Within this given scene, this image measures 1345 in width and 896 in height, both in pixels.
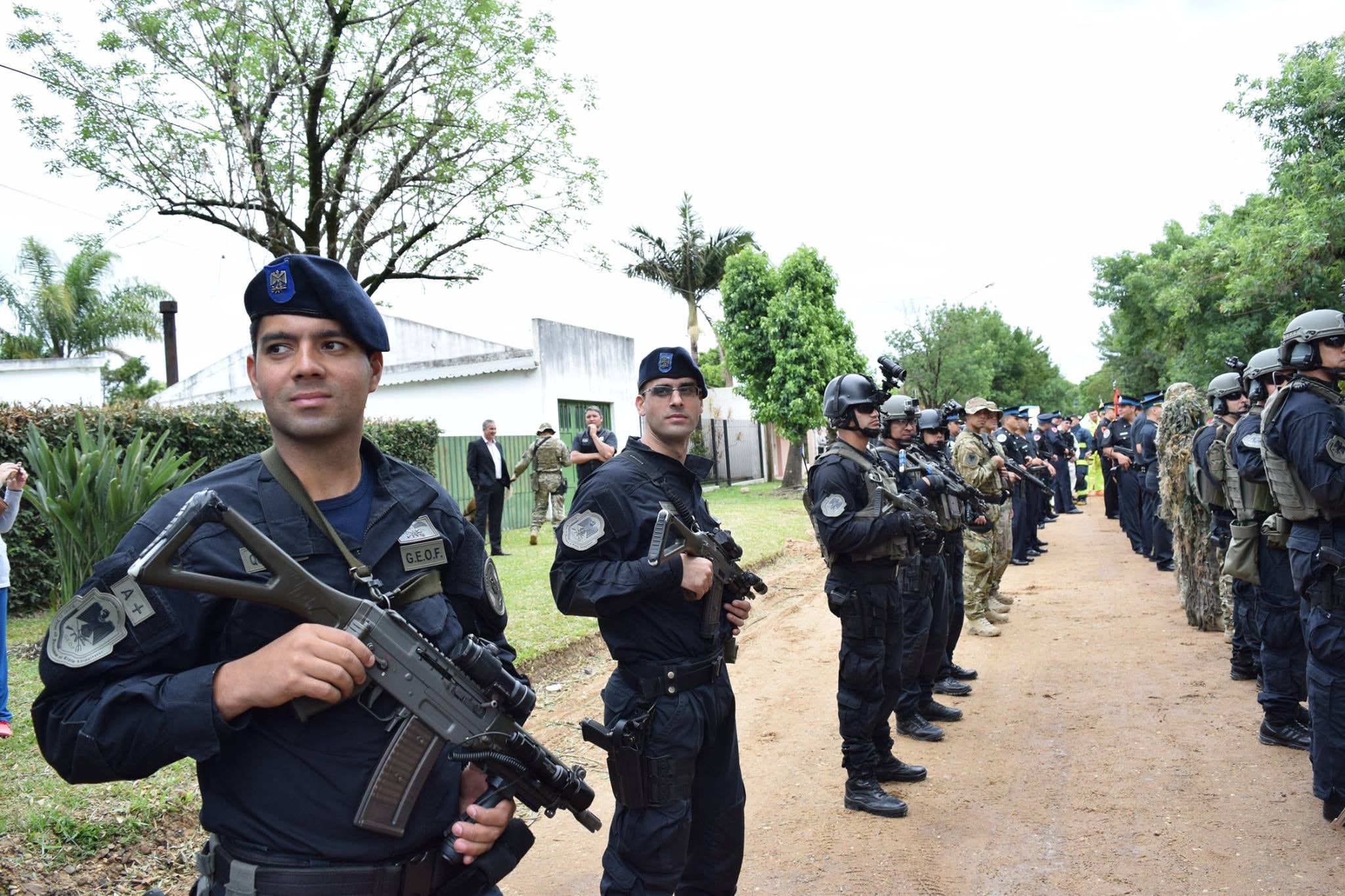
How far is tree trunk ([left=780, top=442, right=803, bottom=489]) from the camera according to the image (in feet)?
75.4

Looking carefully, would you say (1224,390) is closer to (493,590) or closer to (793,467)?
(493,590)

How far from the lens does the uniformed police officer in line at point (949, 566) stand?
21.4 feet

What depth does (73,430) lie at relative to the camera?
8.75 meters

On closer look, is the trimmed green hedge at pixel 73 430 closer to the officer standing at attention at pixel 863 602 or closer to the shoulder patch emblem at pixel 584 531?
the officer standing at attention at pixel 863 602

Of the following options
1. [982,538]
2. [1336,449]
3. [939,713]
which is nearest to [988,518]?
[982,538]

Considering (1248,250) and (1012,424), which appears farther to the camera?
(1248,250)

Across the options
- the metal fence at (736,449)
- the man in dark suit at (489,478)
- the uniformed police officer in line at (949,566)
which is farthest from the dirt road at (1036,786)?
the metal fence at (736,449)

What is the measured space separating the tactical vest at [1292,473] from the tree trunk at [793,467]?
1812 centimetres

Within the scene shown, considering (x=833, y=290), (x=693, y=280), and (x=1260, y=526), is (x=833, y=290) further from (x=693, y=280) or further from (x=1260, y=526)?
(x=1260, y=526)

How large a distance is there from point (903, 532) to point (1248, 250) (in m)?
14.9

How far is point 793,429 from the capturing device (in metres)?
22.2

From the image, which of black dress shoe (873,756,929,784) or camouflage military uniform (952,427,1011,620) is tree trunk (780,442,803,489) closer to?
camouflage military uniform (952,427,1011,620)

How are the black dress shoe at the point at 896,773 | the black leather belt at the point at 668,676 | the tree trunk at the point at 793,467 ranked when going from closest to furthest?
the black leather belt at the point at 668,676
the black dress shoe at the point at 896,773
the tree trunk at the point at 793,467

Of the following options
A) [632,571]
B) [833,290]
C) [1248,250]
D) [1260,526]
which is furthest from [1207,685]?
[833,290]
